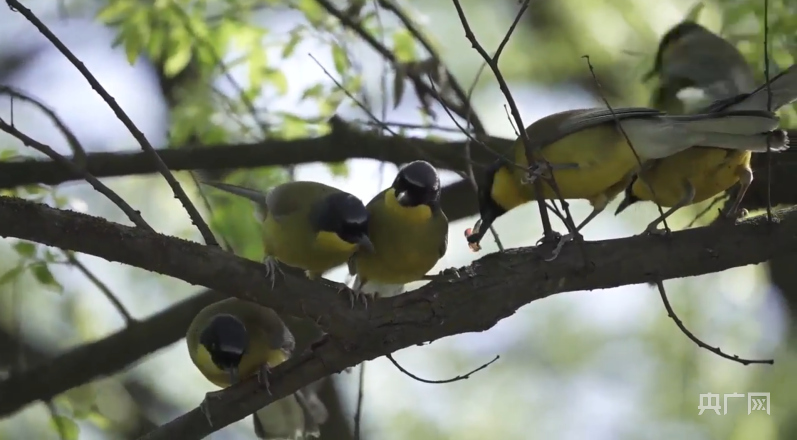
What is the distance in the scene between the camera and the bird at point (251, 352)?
2.33 metres

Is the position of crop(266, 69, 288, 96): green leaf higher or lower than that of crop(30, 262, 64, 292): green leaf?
higher

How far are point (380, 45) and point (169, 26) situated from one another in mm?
840

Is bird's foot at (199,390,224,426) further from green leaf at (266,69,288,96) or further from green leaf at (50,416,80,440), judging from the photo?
green leaf at (266,69,288,96)

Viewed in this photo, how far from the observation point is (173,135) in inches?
130

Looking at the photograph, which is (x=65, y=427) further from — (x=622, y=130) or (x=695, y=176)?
(x=695, y=176)

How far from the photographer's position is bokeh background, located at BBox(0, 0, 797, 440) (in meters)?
3.08

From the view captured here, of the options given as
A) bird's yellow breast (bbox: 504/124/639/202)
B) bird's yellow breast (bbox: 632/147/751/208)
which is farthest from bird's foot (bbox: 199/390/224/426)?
bird's yellow breast (bbox: 632/147/751/208)

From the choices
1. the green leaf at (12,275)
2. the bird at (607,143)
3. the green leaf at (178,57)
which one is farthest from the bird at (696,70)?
the green leaf at (12,275)

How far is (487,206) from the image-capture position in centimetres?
252

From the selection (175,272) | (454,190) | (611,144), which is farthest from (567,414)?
(175,272)

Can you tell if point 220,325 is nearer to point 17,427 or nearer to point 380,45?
point 380,45

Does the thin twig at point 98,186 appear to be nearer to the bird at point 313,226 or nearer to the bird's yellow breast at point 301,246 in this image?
the bird at point 313,226

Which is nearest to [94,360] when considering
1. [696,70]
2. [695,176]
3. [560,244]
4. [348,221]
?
[348,221]

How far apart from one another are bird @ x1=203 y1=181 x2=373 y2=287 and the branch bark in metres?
0.34
